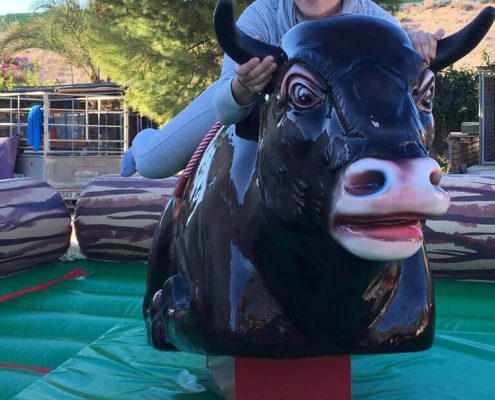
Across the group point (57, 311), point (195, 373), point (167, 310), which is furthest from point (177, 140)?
point (57, 311)

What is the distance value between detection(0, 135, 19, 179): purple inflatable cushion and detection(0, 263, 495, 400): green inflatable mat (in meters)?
6.89

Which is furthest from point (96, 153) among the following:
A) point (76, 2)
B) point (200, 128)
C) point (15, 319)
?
point (200, 128)

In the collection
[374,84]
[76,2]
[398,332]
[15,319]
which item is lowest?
[15,319]

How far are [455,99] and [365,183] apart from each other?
39.0 ft

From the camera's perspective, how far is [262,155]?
3.51 feet

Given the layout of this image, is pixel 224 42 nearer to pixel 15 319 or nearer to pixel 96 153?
pixel 15 319

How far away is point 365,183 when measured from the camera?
2.86 feet

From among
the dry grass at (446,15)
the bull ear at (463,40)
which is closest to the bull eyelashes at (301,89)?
the bull ear at (463,40)

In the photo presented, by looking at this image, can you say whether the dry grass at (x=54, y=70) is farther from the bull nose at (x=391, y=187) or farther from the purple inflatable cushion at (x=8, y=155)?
the bull nose at (x=391, y=187)

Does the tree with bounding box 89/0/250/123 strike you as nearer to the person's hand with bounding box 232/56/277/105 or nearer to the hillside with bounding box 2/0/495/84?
the person's hand with bounding box 232/56/277/105

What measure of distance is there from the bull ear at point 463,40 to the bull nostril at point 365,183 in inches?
13.2

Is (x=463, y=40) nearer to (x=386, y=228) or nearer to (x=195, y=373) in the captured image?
(x=386, y=228)

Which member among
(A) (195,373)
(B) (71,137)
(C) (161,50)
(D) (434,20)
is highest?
(D) (434,20)

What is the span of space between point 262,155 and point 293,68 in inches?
5.8
